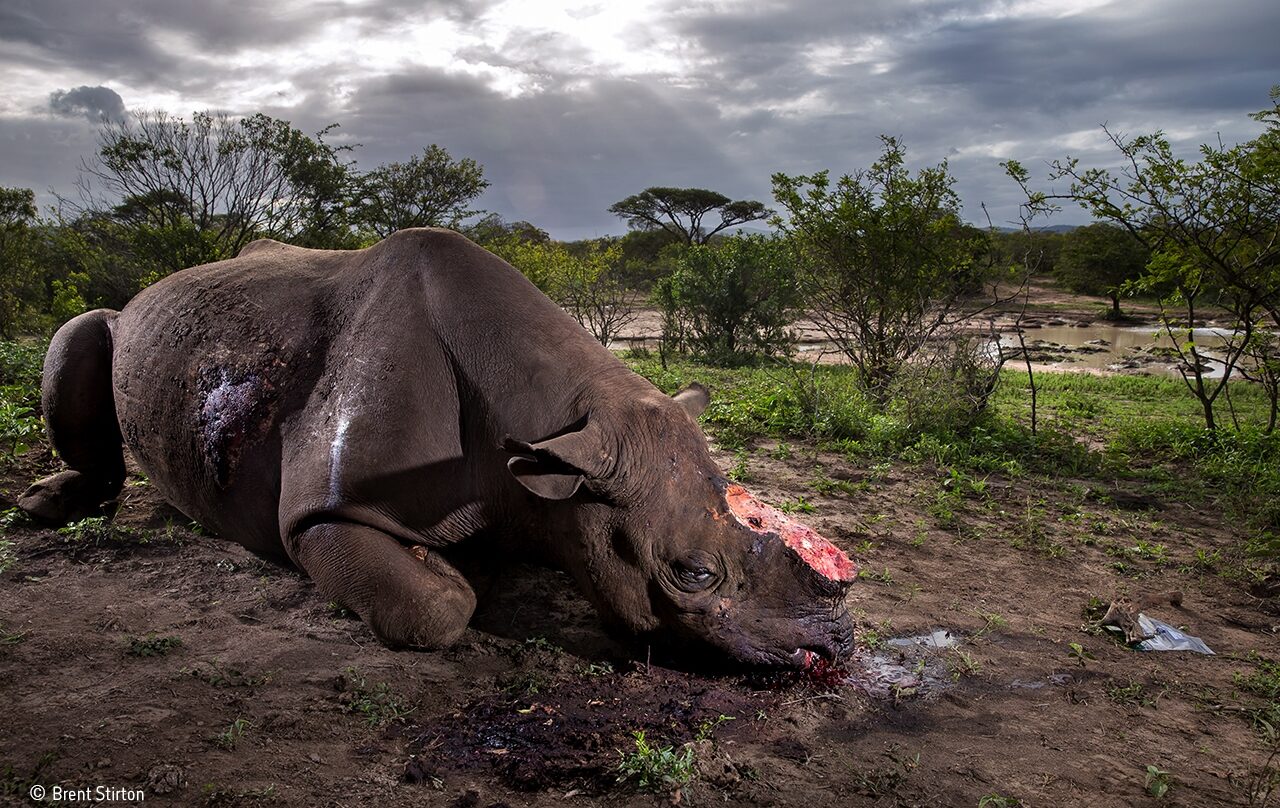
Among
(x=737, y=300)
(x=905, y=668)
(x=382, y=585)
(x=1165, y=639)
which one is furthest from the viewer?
(x=737, y=300)

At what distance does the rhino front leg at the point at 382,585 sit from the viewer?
396 centimetres

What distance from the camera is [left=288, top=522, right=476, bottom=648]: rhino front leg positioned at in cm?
396

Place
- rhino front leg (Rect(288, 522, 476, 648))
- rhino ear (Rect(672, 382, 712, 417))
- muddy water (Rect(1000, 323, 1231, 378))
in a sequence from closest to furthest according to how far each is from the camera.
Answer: rhino front leg (Rect(288, 522, 476, 648))
rhino ear (Rect(672, 382, 712, 417))
muddy water (Rect(1000, 323, 1231, 378))

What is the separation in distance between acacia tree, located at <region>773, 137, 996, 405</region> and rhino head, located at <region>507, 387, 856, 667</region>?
24.6 ft

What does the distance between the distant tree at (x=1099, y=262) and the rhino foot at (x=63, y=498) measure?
109 ft

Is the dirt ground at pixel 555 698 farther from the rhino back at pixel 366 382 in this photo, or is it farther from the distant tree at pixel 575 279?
the distant tree at pixel 575 279

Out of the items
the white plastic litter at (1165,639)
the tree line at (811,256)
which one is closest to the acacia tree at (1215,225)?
the tree line at (811,256)

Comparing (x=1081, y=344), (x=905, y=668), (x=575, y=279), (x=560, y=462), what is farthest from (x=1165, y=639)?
(x=1081, y=344)

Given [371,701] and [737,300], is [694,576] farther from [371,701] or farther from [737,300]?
[737,300]

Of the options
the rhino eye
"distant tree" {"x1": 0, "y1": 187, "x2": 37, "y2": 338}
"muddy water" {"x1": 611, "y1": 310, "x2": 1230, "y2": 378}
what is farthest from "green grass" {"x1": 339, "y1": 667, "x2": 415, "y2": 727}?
"distant tree" {"x1": 0, "y1": 187, "x2": 37, "y2": 338}

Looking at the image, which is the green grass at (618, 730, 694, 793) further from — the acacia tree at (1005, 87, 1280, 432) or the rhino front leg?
the acacia tree at (1005, 87, 1280, 432)

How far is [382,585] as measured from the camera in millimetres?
3963

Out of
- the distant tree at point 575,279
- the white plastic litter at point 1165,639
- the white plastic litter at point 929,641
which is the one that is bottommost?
the white plastic litter at point 1165,639

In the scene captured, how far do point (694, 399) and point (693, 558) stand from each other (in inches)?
46.4
